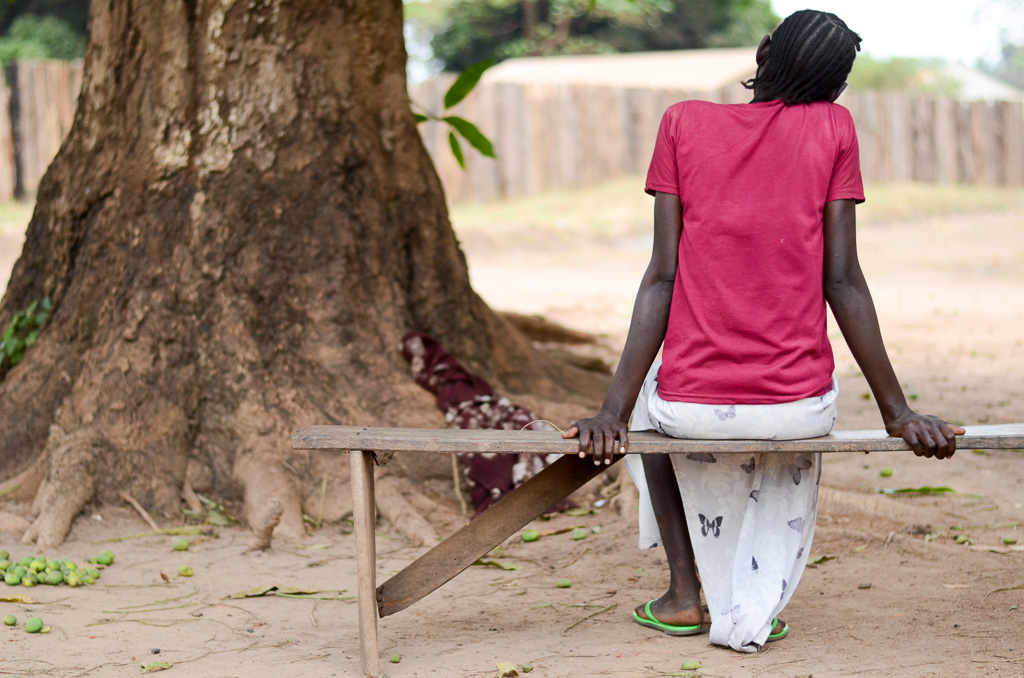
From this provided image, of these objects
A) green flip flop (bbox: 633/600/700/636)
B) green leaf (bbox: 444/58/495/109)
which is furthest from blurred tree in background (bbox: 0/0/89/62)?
green flip flop (bbox: 633/600/700/636)

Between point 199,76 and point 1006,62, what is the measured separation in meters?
68.8

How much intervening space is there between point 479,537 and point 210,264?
198cm

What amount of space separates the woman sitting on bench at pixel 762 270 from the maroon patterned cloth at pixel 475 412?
1504mm

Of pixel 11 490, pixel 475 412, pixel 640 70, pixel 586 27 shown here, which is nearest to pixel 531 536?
pixel 475 412

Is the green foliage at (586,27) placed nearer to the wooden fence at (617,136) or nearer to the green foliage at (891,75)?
the green foliage at (891,75)

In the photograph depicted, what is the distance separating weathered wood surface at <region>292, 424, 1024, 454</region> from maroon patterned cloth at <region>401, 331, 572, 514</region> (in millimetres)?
1492

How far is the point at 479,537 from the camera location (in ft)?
8.96

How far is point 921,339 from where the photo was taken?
25.7ft

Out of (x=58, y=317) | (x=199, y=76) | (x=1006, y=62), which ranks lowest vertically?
(x=58, y=317)

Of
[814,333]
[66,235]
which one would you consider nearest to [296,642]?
[814,333]

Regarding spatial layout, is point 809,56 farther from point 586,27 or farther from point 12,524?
point 586,27

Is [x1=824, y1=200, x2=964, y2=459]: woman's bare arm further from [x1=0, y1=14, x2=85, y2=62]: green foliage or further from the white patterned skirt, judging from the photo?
[x1=0, y1=14, x2=85, y2=62]: green foliage

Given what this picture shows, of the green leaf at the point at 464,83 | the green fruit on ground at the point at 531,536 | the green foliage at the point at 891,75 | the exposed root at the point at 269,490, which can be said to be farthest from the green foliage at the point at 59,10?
the green foliage at the point at 891,75

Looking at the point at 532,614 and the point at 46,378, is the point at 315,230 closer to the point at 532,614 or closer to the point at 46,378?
the point at 46,378
